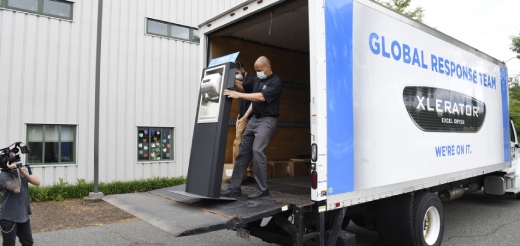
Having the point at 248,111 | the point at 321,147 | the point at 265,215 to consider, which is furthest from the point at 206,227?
the point at 248,111

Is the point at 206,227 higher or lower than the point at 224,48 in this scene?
lower

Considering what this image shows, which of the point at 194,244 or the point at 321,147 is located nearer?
the point at 321,147

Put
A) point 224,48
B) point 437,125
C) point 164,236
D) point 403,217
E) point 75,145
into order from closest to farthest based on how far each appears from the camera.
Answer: point 403,217 < point 437,125 < point 224,48 < point 164,236 < point 75,145

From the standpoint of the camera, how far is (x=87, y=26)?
9859mm

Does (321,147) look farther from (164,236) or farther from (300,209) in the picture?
(164,236)

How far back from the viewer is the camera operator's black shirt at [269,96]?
422 cm

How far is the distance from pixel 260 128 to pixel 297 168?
2047 mm

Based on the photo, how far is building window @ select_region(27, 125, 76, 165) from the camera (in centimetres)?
916

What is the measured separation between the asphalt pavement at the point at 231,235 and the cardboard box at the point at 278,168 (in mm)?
1047

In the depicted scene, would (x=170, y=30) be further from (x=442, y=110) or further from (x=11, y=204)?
(x=442, y=110)

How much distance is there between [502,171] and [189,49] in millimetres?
8900

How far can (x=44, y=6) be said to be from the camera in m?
9.29

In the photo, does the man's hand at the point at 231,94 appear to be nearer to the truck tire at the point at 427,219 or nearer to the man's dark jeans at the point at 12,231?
the truck tire at the point at 427,219

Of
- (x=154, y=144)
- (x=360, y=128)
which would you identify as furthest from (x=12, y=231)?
(x=154, y=144)
